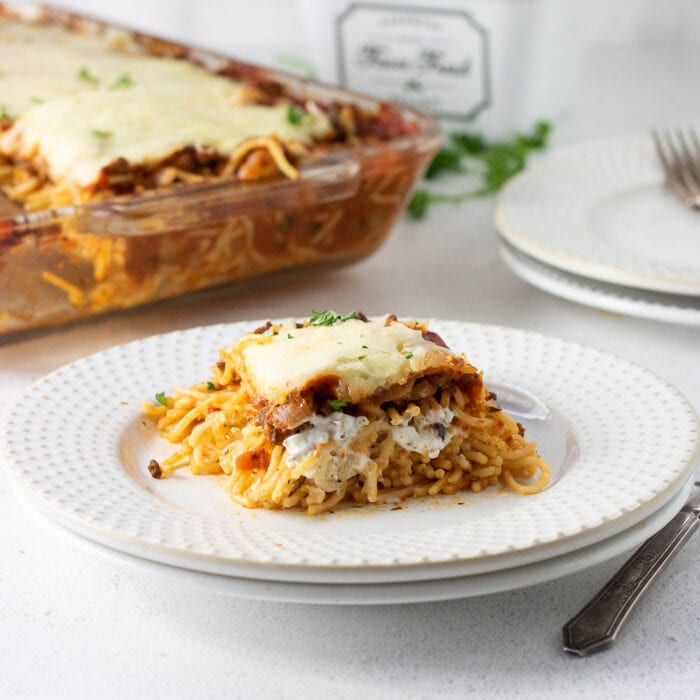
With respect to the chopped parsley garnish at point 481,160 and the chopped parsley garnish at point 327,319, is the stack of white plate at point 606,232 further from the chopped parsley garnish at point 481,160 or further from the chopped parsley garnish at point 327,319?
the chopped parsley garnish at point 327,319

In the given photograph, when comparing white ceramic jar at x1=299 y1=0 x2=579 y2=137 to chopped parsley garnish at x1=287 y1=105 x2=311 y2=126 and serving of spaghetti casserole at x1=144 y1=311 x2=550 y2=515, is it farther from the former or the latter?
serving of spaghetti casserole at x1=144 y1=311 x2=550 y2=515

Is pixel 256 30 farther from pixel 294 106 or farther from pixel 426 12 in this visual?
pixel 294 106

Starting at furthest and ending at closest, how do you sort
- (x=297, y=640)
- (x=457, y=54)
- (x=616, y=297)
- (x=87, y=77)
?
(x=457, y=54) < (x=87, y=77) < (x=616, y=297) < (x=297, y=640)

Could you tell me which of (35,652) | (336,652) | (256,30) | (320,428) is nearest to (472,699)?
(336,652)

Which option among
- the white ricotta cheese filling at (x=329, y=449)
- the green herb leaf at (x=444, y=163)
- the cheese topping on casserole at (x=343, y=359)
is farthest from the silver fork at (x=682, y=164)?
the white ricotta cheese filling at (x=329, y=449)

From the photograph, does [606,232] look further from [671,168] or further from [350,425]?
[350,425]

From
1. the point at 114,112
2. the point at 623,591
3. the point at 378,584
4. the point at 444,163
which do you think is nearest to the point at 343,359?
the point at 378,584
